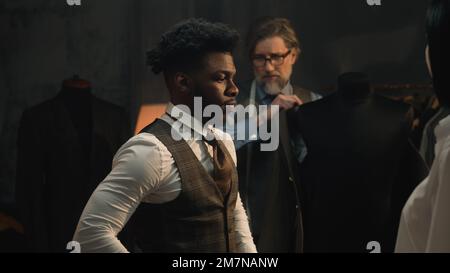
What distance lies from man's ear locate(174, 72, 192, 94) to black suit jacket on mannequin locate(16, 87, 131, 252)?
44cm

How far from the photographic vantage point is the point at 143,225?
2.17 metres

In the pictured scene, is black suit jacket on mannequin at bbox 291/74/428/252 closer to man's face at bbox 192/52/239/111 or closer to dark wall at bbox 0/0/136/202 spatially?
man's face at bbox 192/52/239/111

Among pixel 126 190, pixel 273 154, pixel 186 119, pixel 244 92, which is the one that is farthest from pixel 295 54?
pixel 126 190

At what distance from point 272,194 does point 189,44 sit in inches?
27.2

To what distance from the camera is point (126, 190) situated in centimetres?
207

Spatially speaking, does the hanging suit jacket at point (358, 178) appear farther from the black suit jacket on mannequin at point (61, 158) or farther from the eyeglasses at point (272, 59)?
the black suit jacket on mannequin at point (61, 158)

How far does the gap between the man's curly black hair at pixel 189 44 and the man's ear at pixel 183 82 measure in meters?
0.02

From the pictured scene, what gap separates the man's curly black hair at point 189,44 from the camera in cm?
221

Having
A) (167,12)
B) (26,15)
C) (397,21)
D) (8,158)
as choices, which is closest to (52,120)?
(8,158)

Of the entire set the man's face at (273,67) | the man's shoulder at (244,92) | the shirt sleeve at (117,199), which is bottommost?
the shirt sleeve at (117,199)

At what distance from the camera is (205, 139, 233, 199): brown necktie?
2209 millimetres

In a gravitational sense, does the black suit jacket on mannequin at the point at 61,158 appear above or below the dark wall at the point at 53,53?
below

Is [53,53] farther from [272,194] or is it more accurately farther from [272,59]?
[272,194]

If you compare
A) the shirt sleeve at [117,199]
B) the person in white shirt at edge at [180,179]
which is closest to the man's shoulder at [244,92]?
the person in white shirt at edge at [180,179]
